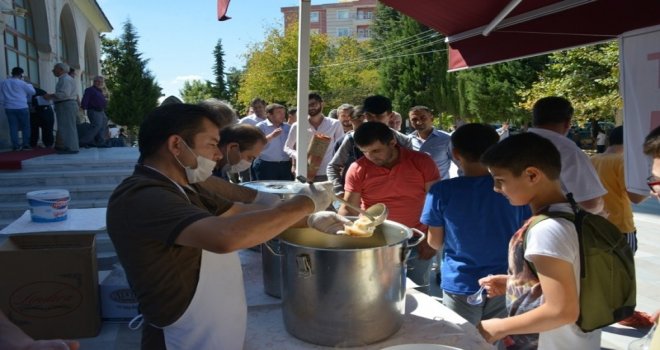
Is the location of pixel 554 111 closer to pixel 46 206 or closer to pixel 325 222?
pixel 325 222

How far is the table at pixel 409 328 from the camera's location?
1.53m

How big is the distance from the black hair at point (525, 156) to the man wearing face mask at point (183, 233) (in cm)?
54

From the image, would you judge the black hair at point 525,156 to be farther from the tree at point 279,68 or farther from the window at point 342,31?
the window at point 342,31

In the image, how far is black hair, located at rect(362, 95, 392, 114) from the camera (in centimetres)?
374

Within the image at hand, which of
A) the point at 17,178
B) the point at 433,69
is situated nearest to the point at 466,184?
the point at 17,178

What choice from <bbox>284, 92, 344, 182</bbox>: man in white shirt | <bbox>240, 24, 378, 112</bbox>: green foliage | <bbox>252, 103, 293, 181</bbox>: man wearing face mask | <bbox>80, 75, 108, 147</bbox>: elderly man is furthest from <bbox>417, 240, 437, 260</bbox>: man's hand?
<bbox>240, 24, 378, 112</bbox>: green foliage

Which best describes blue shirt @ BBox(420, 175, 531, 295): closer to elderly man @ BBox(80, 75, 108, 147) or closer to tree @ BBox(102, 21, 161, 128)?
elderly man @ BBox(80, 75, 108, 147)

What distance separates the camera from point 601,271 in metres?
1.32

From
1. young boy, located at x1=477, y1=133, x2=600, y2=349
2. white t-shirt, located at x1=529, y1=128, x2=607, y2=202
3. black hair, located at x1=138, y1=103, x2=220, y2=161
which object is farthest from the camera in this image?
white t-shirt, located at x1=529, y1=128, x2=607, y2=202

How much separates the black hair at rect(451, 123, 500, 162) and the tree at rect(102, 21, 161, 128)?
30.5 m

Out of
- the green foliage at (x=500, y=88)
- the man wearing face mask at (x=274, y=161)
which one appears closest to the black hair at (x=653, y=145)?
the man wearing face mask at (x=274, y=161)

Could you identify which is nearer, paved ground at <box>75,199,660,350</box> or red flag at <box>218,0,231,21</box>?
red flag at <box>218,0,231,21</box>

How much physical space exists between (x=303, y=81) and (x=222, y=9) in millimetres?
790

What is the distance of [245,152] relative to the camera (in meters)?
2.71
